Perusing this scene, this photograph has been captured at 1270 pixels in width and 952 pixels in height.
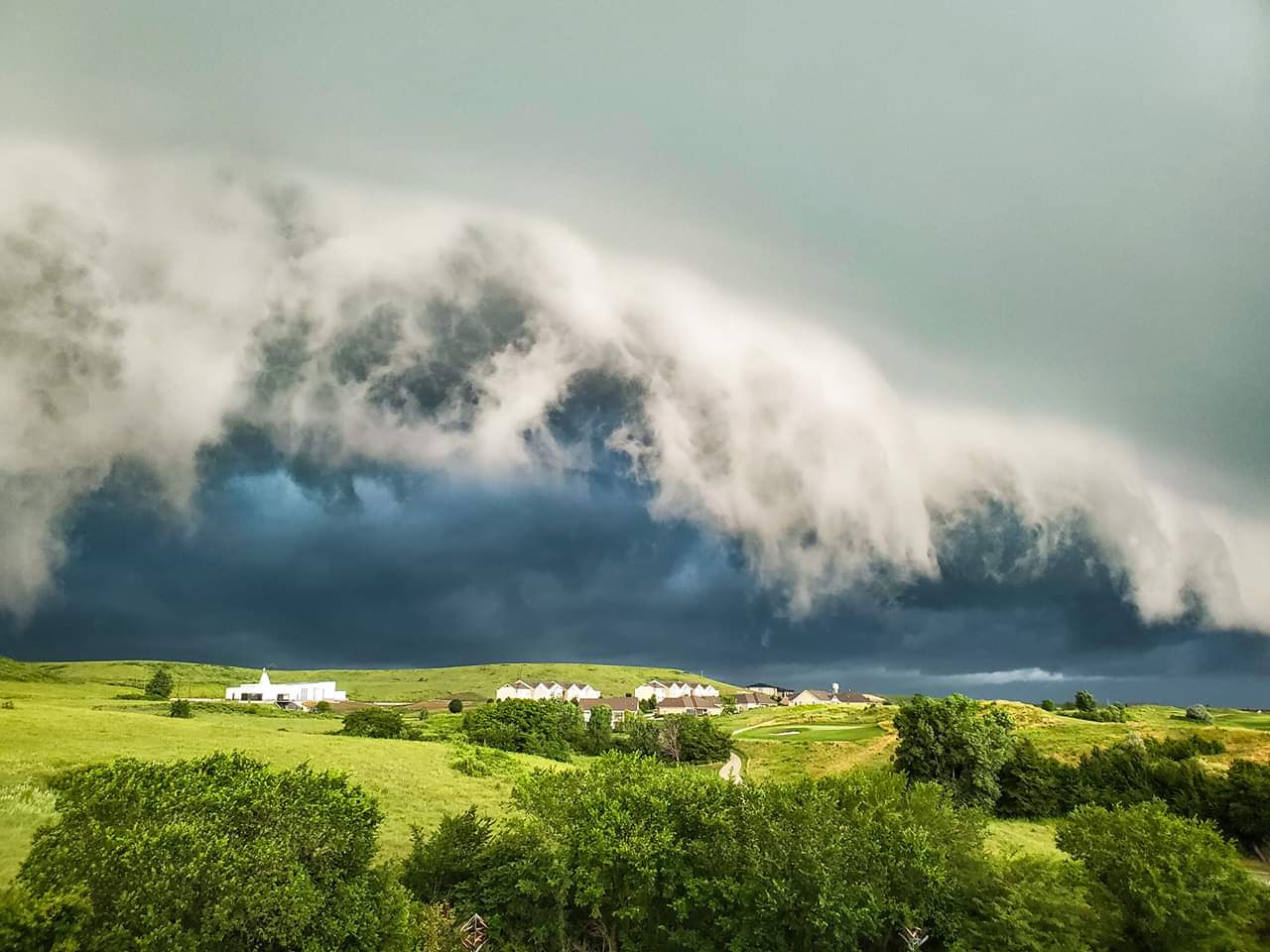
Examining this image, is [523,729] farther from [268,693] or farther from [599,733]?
A: [268,693]

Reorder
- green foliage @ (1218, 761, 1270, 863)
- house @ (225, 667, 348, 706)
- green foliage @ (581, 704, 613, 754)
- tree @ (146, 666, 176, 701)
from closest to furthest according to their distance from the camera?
green foliage @ (1218, 761, 1270, 863), green foliage @ (581, 704, 613, 754), tree @ (146, 666, 176, 701), house @ (225, 667, 348, 706)

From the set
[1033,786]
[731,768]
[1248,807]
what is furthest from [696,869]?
[731,768]

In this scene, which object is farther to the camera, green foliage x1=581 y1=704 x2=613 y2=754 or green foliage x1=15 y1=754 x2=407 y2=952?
green foliage x1=581 y1=704 x2=613 y2=754

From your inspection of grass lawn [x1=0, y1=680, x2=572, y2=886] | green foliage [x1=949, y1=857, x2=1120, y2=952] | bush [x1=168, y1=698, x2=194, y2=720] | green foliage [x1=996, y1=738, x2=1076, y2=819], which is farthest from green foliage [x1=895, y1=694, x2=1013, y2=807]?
bush [x1=168, y1=698, x2=194, y2=720]

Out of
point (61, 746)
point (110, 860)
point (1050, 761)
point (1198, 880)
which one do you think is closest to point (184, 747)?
point (61, 746)

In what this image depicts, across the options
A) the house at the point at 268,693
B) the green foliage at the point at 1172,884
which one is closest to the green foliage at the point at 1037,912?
the green foliage at the point at 1172,884

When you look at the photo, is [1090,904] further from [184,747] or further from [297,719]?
[297,719]

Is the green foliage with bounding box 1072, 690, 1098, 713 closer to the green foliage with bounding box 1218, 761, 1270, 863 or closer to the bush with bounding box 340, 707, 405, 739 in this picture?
the green foliage with bounding box 1218, 761, 1270, 863
